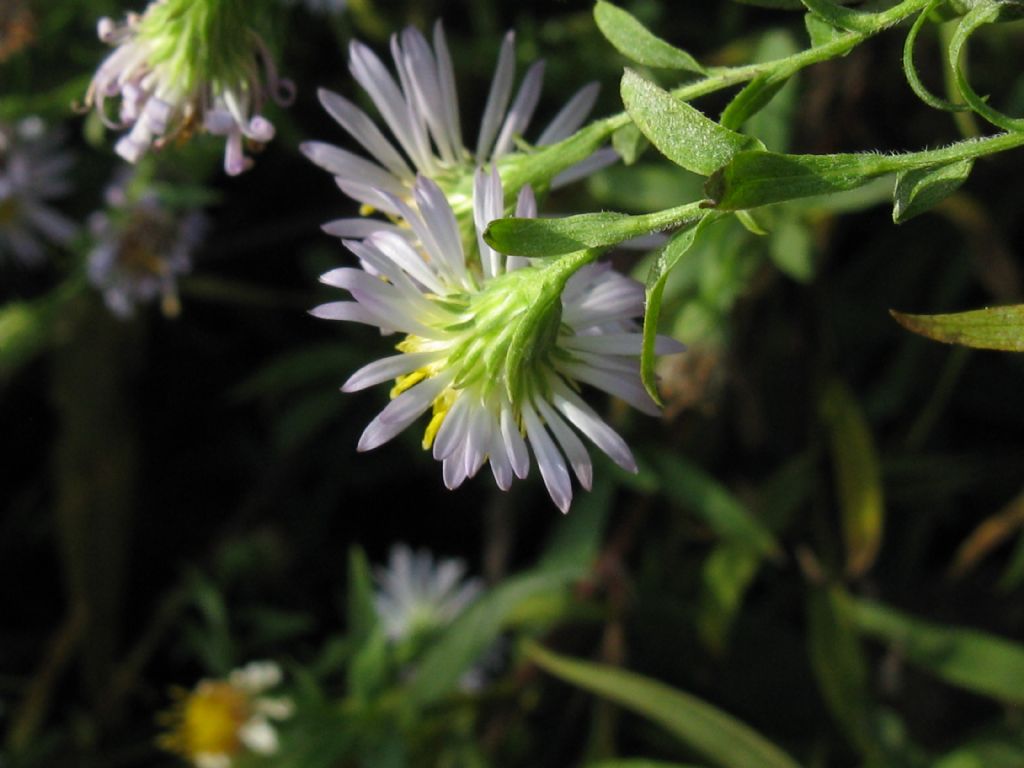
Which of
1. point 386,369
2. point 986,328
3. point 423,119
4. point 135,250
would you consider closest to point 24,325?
point 135,250

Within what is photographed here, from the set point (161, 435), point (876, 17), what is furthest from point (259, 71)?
point (161, 435)

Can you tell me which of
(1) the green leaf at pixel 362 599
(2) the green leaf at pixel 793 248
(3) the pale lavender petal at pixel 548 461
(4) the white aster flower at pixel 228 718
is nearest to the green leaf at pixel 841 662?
(2) the green leaf at pixel 793 248

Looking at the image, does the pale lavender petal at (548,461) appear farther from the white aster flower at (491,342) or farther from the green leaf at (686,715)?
the green leaf at (686,715)

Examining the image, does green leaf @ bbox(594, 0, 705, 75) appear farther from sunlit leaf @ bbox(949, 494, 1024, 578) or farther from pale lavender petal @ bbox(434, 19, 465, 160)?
sunlit leaf @ bbox(949, 494, 1024, 578)

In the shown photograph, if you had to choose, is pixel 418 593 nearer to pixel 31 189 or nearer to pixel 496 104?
pixel 31 189

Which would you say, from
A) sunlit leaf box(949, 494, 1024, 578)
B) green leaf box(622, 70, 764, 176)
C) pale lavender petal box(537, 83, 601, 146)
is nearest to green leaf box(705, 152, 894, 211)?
green leaf box(622, 70, 764, 176)

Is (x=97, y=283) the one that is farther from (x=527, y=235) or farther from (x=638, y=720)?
(x=527, y=235)
